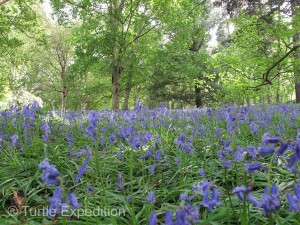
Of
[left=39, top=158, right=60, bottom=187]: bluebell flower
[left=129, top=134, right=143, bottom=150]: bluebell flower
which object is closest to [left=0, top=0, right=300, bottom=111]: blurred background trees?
[left=129, top=134, right=143, bottom=150]: bluebell flower

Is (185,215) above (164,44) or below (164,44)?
below

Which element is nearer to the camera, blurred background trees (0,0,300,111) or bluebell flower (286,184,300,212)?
bluebell flower (286,184,300,212)

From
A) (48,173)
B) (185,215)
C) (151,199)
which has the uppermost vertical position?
(48,173)

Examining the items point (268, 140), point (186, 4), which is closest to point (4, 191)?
point (268, 140)

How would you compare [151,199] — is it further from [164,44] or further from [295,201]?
[164,44]

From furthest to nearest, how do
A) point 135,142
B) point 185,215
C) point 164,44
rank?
point 164,44 < point 135,142 < point 185,215

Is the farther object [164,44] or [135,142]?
[164,44]

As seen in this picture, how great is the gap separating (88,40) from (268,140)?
1342cm

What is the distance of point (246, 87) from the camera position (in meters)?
7.00

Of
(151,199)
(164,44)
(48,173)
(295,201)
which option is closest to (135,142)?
(151,199)

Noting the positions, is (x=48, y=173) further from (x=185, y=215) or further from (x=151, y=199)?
(x=151, y=199)

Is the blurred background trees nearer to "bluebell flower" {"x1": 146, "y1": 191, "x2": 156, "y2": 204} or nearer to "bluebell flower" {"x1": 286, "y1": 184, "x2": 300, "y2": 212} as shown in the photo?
"bluebell flower" {"x1": 146, "y1": 191, "x2": 156, "y2": 204}

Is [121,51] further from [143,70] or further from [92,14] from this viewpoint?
[143,70]

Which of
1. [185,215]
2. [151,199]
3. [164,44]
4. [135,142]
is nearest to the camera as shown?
[185,215]
